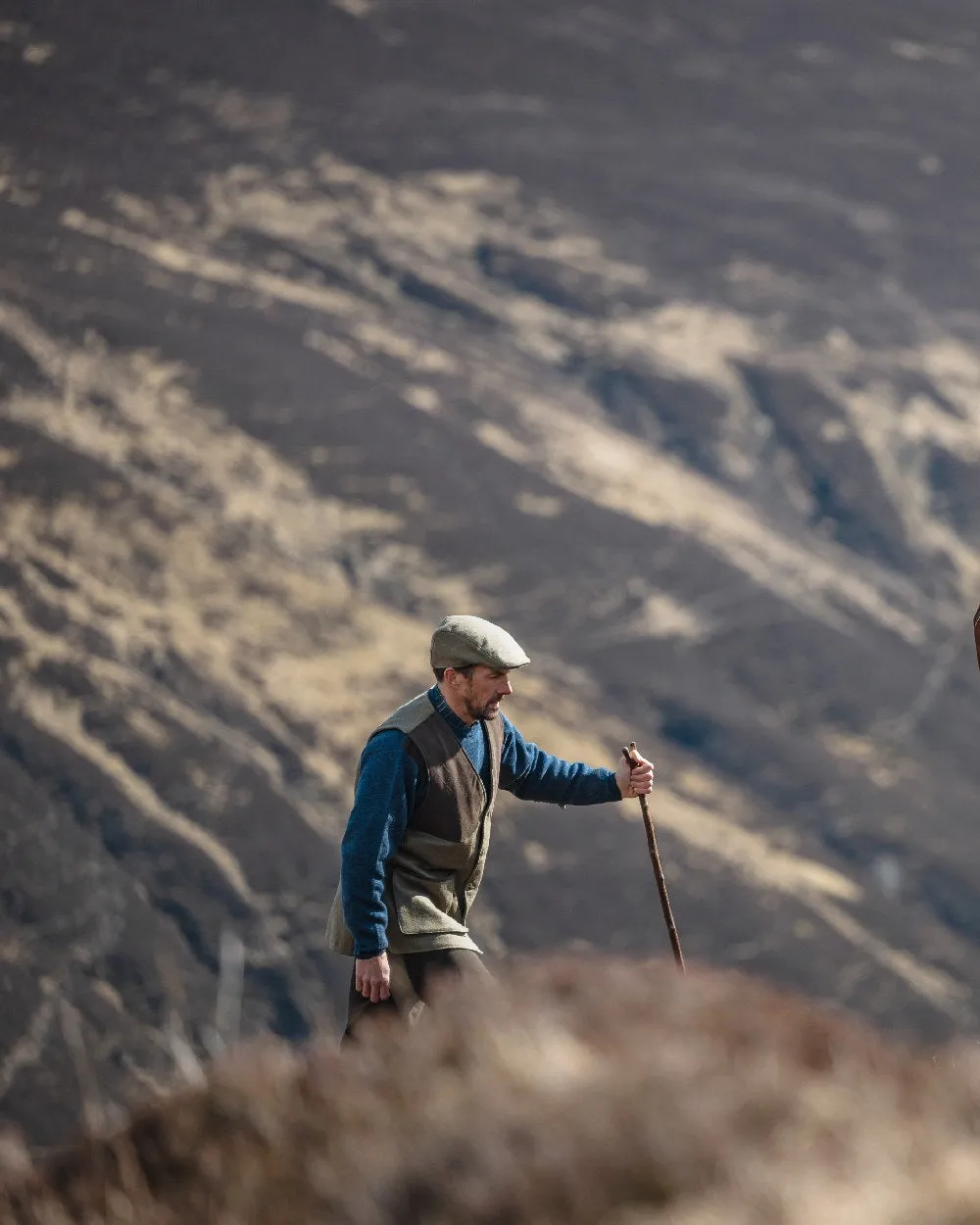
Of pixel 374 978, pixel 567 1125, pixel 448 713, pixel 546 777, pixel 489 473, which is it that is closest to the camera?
pixel 567 1125

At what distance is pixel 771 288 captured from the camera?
42.0 metres

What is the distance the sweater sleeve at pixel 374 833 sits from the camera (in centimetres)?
398

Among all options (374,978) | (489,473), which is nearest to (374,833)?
(374,978)

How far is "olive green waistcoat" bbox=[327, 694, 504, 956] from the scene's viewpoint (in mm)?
4094

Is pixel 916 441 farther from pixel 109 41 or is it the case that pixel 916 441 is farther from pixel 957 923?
pixel 109 41

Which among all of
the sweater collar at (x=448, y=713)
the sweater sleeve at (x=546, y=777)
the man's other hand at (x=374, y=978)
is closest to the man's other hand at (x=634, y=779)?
the sweater sleeve at (x=546, y=777)

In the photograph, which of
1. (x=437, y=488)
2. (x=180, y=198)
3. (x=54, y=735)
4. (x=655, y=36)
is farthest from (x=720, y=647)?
(x=655, y=36)

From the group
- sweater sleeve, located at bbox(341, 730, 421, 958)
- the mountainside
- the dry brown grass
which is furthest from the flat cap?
the mountainside

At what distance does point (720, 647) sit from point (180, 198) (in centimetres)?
1556

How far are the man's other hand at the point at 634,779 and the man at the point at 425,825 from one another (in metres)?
0.39

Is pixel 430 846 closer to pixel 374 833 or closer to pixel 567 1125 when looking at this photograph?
pixel 374 833

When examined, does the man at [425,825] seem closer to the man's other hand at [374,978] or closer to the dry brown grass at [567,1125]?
the man's other hand at [374,978]

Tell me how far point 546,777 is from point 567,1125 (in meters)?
2.09

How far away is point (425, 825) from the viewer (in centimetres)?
413
